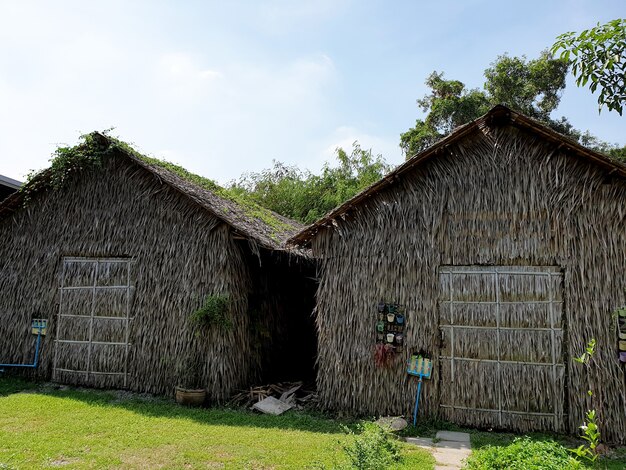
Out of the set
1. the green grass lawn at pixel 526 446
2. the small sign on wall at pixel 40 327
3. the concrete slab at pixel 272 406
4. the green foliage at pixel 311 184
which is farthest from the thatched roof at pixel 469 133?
the green foliage at pixel 311 184

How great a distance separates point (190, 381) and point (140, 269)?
251 centimetres

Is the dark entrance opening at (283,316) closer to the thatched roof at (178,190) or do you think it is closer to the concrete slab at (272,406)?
the thatched roof at (178,190)

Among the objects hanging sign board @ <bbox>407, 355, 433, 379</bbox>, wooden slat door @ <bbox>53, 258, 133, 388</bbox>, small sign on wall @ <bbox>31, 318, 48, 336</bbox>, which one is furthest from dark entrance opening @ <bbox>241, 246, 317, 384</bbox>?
small sign on wall @ <bbox>31, 318, 48, 336</bbox>

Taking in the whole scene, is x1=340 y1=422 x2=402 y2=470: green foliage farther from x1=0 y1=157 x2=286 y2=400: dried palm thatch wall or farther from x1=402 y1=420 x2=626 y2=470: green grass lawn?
x1=0 y1=157 x2=286 y2=400: dried palm thatch wall

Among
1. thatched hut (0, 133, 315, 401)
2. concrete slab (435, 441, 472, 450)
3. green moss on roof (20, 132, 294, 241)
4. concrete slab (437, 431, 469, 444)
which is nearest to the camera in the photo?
concrete slab (435, 441, 472, 450)

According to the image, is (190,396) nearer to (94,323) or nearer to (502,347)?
(94,323)

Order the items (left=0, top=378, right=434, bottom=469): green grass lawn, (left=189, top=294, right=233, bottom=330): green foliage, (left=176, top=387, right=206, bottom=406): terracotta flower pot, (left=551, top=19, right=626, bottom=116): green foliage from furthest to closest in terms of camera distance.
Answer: (left=189, top=294, right=233, bottom=330): green foliage → (left=176, top=387, right=206, bottom=406): terracotta flower pot → (left=0, top=378, right=434, bottom=469): green grass lawn → (left=551, top=19, right=626, bottom=116): green foliage

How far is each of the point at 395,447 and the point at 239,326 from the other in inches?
168

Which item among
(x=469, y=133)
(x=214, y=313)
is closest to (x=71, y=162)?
(x=214, y=313)

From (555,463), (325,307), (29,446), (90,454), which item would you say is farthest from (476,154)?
(29,446)

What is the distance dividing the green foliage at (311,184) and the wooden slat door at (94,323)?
540 inches

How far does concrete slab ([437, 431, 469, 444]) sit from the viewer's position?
664 cm

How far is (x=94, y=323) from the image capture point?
9438 mm

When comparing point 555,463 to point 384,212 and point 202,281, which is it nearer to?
point 384,212
